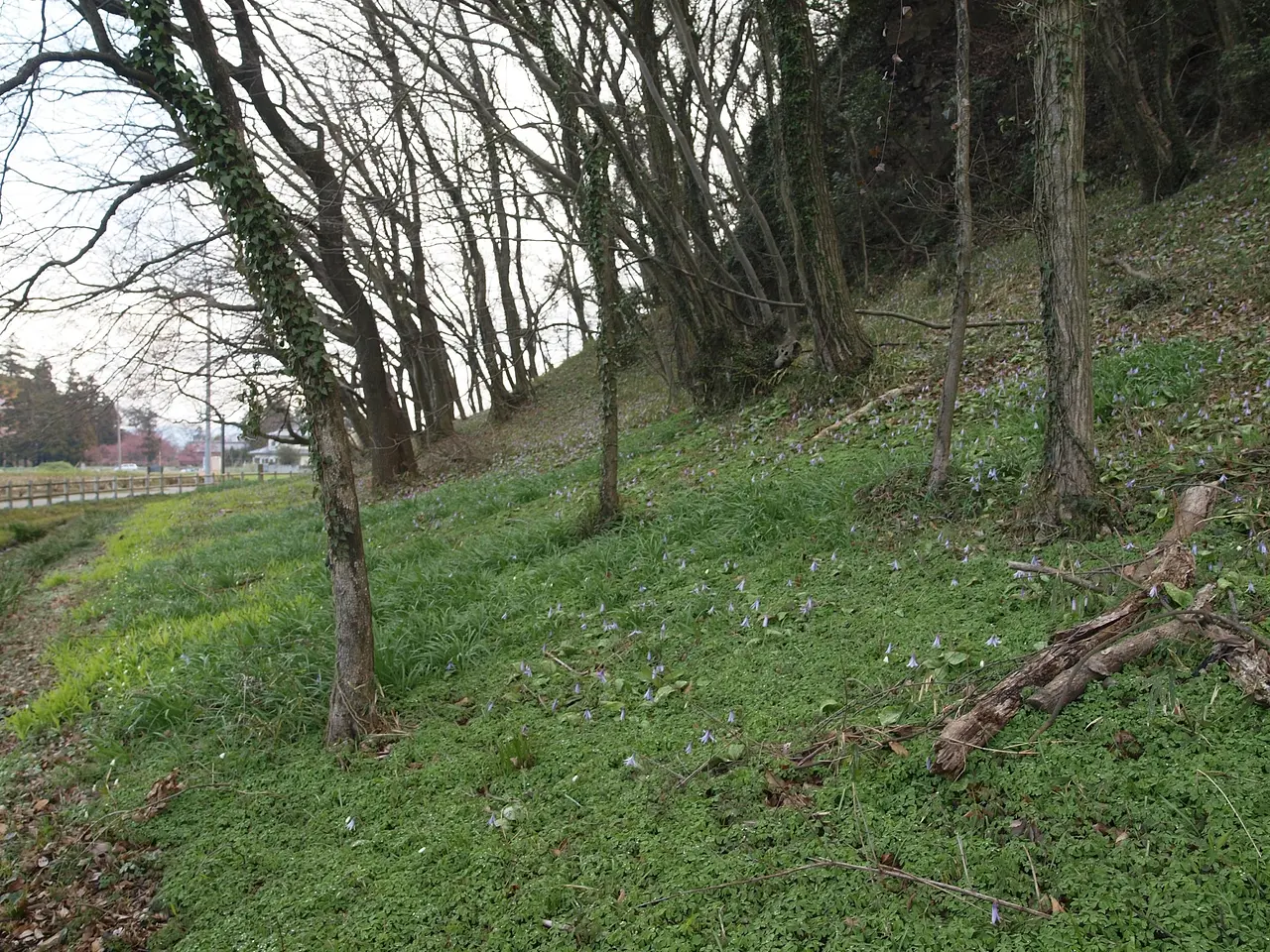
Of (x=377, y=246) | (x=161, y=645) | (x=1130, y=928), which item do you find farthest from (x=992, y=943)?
(x=377, y=246)

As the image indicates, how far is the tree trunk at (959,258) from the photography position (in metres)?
4.91

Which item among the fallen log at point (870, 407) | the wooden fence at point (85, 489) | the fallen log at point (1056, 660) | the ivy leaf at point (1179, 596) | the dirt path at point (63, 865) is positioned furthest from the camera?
the wooden fence at point (85, 489)

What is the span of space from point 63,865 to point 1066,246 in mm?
6299

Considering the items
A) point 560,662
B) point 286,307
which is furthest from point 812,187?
point 560,662

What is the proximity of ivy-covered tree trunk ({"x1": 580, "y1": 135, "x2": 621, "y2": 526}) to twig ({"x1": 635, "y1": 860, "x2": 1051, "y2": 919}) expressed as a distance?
4.52 metres

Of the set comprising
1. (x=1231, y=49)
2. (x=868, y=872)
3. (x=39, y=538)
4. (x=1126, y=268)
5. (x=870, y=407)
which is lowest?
(x=868, y=872)

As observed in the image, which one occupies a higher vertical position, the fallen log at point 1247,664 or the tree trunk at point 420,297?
the tree trunk at point 420,297

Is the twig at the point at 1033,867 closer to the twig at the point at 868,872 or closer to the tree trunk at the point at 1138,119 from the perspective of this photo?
the twig at the point at 868,872

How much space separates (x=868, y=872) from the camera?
2.46 metres

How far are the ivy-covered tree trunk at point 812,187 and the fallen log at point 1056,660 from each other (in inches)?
223

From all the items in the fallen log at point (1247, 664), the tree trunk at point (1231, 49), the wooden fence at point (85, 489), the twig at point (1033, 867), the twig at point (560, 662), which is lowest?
the twig at point (1033, 867)

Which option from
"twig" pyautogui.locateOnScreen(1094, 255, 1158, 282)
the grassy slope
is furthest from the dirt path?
"twig" pyautogui.locateOnScreen(1094, 255, 1158, 282)

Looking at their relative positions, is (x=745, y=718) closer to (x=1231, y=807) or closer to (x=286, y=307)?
(x=1231, y=807)

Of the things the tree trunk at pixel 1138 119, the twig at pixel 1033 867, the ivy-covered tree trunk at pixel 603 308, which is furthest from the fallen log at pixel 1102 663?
the tree trunk at pixel 1138 119
